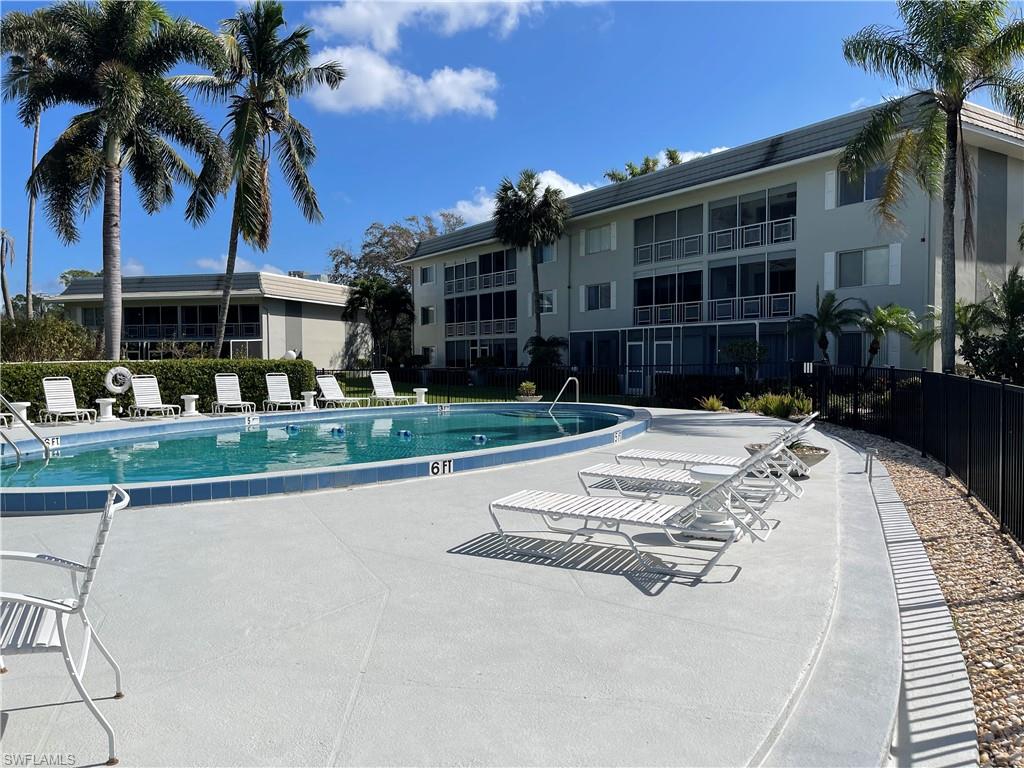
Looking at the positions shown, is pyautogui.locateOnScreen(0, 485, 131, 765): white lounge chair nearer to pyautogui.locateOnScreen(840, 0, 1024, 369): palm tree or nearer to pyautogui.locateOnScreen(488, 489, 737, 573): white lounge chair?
pyautogui.locateOnScreen(488, 489, 737, 573): white lounge chair

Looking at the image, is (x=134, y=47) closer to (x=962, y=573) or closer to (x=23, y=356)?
(x=23, y=356)

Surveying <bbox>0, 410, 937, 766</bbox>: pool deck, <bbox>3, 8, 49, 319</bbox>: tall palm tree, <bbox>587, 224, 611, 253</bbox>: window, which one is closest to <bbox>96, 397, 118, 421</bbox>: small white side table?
<bbox>3, 8, 49, 319</bbox>: tall palm tree

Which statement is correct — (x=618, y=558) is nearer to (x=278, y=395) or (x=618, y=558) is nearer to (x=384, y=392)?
(x=278, y=395)

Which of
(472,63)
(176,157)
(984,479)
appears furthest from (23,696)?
(176,157)

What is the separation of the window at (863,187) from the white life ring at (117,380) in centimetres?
2155


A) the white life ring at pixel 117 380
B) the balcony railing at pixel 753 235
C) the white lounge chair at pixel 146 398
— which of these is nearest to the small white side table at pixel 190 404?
the white lounge chair at pixel 146 398

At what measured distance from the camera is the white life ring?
1761 centimetres

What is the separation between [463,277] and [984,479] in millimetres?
35065

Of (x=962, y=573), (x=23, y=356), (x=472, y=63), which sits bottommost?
(x=962, y=573)

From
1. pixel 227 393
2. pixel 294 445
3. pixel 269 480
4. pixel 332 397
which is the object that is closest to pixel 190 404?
pixel 227 393

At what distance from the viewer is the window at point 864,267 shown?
21719 millimetres

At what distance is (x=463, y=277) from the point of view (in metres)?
40.6

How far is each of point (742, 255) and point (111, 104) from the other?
21.2 meters

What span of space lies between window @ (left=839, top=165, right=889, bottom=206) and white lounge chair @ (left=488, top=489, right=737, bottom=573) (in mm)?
19439
